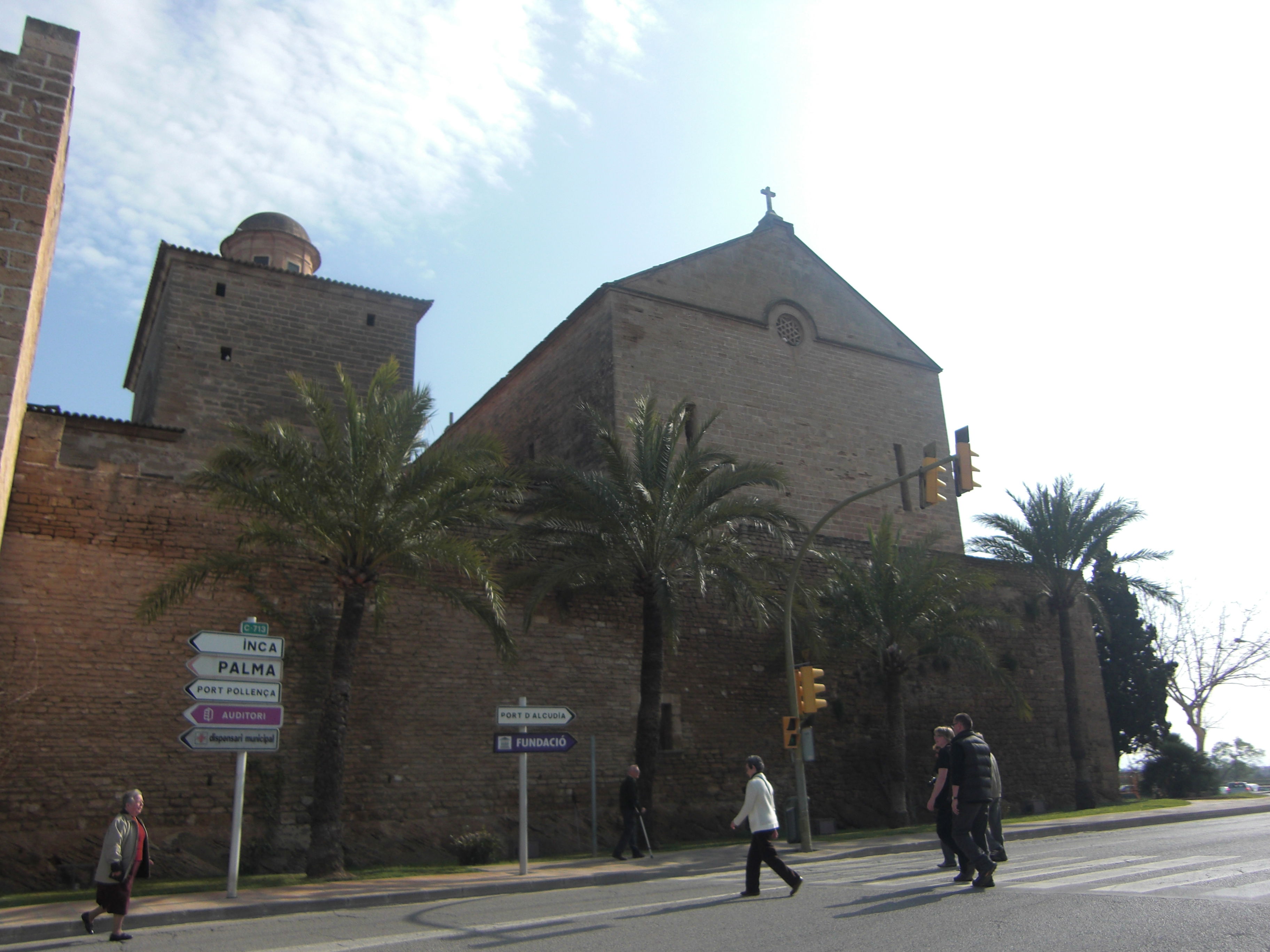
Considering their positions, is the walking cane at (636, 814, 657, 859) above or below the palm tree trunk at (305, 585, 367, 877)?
below

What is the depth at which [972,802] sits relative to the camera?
872 centimetres

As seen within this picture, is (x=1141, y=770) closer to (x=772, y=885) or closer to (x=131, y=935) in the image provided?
(x=772, y=885)

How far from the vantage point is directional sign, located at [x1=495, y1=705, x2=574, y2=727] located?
13.2 meters

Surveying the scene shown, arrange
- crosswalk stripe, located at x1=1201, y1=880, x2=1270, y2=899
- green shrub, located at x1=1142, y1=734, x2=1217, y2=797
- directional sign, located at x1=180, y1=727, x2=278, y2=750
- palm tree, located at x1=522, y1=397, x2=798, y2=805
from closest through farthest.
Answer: crosswalk stripe, located at x1=1201, y1=880, x2=1270, y2=899
directional sign, located at x1=180, y1=727, x2=278, y2=750
palm tree, located at x1=522, y1=397, x2=798, y2=805
green shrub, located at x1=1142, y1=734, x2=1217, y2=797

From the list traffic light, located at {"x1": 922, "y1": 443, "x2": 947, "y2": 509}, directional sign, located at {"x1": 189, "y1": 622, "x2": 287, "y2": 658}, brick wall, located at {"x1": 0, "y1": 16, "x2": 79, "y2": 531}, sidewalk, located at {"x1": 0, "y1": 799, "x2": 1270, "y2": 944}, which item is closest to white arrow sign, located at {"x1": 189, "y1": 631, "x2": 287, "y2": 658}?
directional sign, located at {"x1": 189, "y1": 622, "x2": 287, "y2": 658}

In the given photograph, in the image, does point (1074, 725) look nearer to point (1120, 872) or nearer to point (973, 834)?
point (1120, 872)

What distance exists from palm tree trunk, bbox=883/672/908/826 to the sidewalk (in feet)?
10.5

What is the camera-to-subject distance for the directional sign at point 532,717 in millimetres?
13156

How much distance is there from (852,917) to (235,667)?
24.3 feet

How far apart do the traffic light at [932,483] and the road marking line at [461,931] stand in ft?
24.6

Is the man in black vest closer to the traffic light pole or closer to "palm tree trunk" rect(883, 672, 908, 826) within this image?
the traffic light pole

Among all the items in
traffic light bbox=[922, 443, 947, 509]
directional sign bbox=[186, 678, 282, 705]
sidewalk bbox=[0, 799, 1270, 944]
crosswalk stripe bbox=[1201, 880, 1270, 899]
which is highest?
traffic light bbox=[922, 443, 947, 509]

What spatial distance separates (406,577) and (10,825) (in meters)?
6.93

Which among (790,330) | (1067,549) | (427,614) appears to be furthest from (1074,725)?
(427,614)
